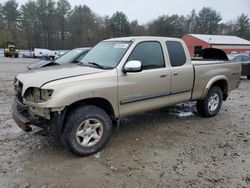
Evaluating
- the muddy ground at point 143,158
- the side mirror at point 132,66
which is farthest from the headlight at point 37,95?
the side mirror at point 132,66

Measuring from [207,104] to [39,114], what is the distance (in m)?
4.15

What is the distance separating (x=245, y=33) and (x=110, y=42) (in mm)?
72507

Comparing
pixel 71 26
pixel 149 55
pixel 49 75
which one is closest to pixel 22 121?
pixel 49 75

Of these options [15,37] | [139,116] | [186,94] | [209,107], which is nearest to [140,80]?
[186,94]

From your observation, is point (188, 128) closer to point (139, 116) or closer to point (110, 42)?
point (139, 116)

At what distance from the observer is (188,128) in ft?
19.0

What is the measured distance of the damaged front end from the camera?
3.85 m

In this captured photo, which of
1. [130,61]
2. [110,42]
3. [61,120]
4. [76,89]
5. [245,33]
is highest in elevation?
[245,33]

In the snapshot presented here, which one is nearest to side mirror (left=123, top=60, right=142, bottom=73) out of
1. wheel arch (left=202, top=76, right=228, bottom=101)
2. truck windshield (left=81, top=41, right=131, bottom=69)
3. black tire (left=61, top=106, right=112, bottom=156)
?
truck windshield (left=81, top=41, right=131, bottom=69)

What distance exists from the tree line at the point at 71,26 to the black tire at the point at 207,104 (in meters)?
61.4

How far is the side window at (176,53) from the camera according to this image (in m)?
5.46

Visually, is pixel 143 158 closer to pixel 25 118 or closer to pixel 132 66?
pixel 132 66

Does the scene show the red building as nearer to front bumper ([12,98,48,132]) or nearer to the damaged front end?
front bumper ([12,98,48,132])

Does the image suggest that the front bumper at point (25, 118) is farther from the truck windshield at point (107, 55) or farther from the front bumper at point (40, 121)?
the truck windshield at point (107, 55)
